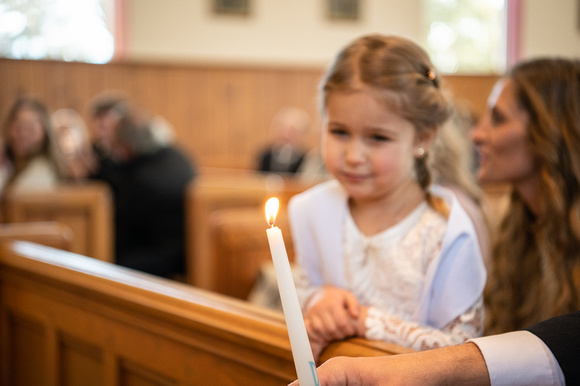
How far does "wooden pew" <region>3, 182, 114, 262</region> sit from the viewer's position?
3760 mm

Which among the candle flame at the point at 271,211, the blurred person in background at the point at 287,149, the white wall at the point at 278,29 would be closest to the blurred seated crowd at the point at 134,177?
the blurred person in background at the point at 287,149

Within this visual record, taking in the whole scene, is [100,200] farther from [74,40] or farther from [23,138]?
[74,40]

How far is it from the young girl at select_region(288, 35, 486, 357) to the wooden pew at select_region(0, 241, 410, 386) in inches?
4.7

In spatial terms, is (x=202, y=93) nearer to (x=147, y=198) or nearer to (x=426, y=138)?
A: (x=147, y=198)

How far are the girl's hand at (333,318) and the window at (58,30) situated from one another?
340 inches

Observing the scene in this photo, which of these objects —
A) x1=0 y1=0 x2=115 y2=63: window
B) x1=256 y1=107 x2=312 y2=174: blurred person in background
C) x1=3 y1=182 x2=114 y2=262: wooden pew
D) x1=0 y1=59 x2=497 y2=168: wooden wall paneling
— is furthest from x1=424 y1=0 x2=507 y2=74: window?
x1=3 y1=182 x2=114 y2=262: wooden pew

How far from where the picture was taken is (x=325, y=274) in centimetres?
150

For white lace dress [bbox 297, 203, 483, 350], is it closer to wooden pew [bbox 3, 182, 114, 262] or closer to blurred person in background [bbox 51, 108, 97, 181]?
wooden pew [bbox 3, 182, 114, 262]

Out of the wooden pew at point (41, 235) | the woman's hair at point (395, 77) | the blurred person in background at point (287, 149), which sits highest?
the woman's hair at point (395, 77)

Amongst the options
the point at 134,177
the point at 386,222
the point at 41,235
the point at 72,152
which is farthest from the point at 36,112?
the point at 386,222

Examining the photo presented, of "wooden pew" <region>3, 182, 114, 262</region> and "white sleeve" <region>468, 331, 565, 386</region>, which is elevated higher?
"white sleeve" <region>468, 331, 565, 386</region>

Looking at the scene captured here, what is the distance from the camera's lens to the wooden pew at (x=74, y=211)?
3.76 m

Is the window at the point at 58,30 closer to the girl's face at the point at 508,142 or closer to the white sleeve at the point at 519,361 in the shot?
the girl's face at the point at 508,142

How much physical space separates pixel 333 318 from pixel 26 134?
4.50 m
